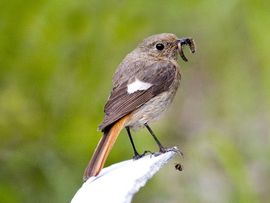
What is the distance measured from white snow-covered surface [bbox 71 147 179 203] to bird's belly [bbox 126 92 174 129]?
1783 mm

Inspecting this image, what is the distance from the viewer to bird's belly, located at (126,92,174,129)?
5.04 m

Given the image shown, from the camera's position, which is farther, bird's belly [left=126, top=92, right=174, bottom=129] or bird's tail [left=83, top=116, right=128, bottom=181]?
bird's belly [left=126, top=92, right=174, bottom=129]

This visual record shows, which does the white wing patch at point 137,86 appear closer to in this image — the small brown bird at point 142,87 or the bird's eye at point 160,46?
the small brown bird at point 142,87

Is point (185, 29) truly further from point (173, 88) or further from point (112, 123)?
point (112, 123)

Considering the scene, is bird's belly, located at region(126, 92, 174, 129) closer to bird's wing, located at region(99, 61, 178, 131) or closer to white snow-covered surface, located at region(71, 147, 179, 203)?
bird's wing, located at region(99, 61, 178, 131)

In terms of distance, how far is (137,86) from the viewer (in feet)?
16.5

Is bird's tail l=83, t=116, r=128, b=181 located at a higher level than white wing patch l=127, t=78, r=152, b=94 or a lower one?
lower

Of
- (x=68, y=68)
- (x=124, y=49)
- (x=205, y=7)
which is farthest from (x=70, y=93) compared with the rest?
(x=205, y=7)

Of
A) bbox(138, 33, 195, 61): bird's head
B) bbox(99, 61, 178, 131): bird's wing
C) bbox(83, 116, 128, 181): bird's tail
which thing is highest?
bbox(138, 33, 195, 61): bird's head

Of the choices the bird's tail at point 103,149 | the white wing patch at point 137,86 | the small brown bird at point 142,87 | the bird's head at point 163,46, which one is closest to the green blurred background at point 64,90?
the bird's head at point 163,46

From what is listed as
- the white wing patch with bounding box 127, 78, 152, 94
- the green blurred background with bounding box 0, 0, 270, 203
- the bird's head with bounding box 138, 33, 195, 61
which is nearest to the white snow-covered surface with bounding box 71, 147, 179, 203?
the white wing patch with bounding box 127, 78, 152, 94

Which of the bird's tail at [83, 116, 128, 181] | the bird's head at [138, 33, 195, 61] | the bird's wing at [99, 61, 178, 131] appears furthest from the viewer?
the bird's head at [138, 33, 195, 61]

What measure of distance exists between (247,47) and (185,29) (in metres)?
0.53

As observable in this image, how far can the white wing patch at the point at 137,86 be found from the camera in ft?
16.3
